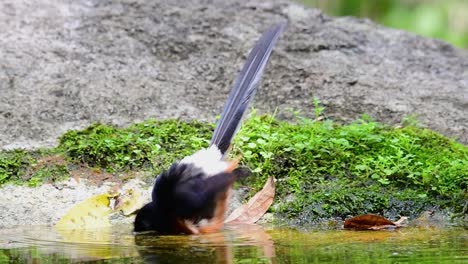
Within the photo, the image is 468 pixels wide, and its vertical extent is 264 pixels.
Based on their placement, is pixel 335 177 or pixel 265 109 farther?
pixel 265 109

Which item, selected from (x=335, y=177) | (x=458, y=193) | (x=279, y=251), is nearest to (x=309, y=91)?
(x=335, y=177)

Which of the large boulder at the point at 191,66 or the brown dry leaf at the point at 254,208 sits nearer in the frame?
the brown dry leaf at the point at 254,208

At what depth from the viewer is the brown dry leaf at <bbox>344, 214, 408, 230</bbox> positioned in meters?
3.42

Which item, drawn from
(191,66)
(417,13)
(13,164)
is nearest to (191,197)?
(13,164)

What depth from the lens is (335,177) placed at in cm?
396

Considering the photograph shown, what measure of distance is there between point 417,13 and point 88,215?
706cm

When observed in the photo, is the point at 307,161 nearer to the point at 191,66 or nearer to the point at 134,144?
the point at 134,144

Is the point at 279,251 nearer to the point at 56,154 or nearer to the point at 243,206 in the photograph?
the point at 243,206

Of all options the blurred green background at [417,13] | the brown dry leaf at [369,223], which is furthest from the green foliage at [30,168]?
the blurred green background at [417,13]

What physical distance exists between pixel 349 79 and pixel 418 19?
4706 mm

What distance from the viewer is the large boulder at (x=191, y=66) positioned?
15.9 feet

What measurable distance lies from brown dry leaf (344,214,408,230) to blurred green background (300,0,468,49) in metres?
6.21

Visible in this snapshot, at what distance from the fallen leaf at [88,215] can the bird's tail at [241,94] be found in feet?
2.13

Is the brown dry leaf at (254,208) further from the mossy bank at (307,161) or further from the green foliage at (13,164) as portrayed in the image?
the green foliage at (13,164)
